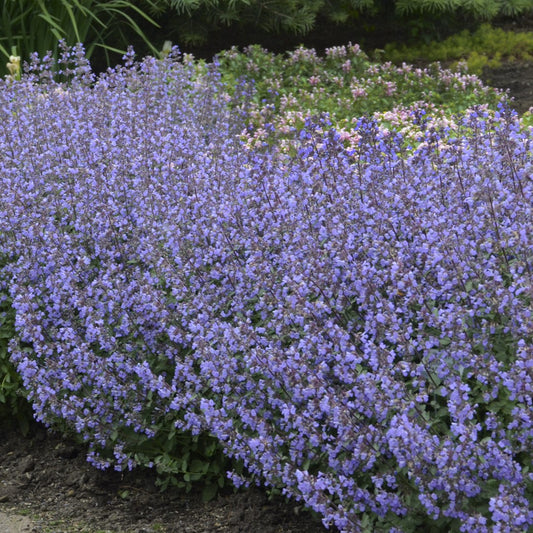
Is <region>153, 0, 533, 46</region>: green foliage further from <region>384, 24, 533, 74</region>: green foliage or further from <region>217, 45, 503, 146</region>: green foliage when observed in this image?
<region>217, 45, 503, 146</region>: green foliage

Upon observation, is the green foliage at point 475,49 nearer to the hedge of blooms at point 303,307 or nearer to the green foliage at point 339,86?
the green foliage at point 339,86

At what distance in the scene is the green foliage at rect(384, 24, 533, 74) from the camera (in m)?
10.5

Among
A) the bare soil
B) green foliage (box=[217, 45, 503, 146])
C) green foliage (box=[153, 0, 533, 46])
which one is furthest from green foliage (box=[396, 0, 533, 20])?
the bare soil

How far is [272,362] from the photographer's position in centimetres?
310

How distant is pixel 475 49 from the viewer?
1087 centimetres

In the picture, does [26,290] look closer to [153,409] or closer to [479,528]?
[153,409]

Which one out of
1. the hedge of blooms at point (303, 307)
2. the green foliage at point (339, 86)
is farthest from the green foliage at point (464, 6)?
the hedge of blooms at point (303, 307)

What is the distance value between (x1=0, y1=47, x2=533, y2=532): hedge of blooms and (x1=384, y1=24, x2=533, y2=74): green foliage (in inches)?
240

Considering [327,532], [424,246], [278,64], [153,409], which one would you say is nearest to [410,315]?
[424,246]

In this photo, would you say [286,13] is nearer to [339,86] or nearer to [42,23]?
[339,86]

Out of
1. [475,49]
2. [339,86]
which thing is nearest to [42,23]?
[339,86]

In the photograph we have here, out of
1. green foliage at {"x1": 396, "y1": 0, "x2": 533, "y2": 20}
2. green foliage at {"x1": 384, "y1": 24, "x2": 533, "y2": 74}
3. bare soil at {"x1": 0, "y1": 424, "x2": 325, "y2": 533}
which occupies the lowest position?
bare soil at {"x1": 0, "y1": 424, "x2": 325, "y2": 533}

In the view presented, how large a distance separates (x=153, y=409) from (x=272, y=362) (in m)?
0.94

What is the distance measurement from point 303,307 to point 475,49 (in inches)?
338
